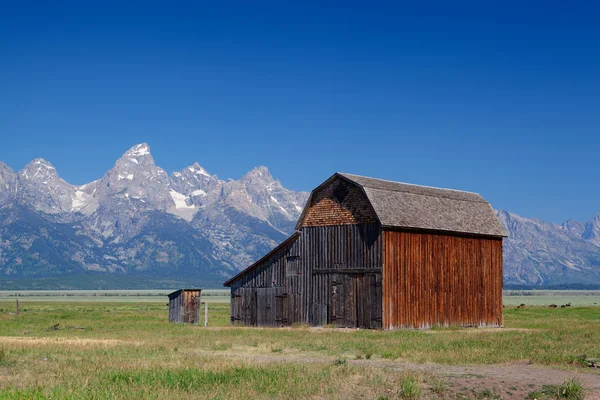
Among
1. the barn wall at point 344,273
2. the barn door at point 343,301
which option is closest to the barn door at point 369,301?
the barn wall at point 344,273

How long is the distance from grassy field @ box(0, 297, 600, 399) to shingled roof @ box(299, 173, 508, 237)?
8387 millimetres

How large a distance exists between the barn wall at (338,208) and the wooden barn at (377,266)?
6cm

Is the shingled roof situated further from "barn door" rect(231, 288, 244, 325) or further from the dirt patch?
the dirt patch

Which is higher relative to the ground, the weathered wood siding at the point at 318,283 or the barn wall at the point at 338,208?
the barn wall at the point at 338,208

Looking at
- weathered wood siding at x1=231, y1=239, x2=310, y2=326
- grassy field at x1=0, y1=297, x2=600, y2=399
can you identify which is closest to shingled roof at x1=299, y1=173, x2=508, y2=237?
weathered wood siding at x1=231, y1=239, x2=310, y2=326

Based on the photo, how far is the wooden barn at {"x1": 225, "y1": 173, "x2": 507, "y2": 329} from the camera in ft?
172

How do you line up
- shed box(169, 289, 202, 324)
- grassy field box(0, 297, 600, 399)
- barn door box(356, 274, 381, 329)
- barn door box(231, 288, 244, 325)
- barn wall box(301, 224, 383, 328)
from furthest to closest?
1. shed box(169, 289, 202, 324)
2. barn door box(231, 288, 244, 325)
3. barn wall box(301, 224, 383, 328)
4. barn door box(356, 274, 381, 329)
5. grassy field box(0, 297, 600, 399)

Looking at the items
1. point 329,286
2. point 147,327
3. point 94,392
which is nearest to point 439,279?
point 329,286

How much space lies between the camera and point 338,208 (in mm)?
54562

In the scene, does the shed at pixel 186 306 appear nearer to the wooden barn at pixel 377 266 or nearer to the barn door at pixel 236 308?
the barn door at pixel 236 308

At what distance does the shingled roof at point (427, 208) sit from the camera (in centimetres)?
5328

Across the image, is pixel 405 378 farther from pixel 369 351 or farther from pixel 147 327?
pixel 147 327

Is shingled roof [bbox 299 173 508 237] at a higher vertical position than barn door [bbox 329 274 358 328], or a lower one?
higher

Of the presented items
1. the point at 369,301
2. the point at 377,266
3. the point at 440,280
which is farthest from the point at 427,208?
the point at 369,301
